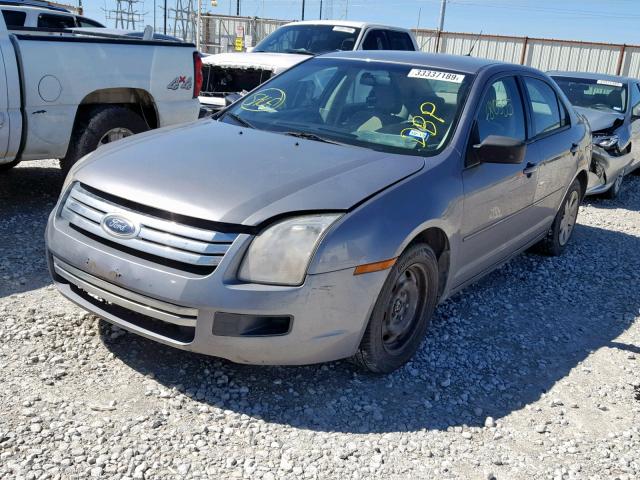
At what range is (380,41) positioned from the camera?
32.4 feet

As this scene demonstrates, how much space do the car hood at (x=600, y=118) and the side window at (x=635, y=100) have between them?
503mm

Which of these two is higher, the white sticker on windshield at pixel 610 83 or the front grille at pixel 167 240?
the white sticker on windshield at pixel 610 83

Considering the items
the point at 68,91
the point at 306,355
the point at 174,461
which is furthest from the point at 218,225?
the point at 68,91

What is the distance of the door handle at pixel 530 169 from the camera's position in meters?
4.70

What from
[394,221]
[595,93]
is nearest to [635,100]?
[595,93]

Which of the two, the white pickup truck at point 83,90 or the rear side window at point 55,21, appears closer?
the white pickup truck at point 83,90

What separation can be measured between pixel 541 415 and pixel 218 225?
1920 millimetres

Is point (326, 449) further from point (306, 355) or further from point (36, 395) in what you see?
point (36, 395)

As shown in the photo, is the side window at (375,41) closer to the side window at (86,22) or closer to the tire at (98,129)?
the tire at (98,129)

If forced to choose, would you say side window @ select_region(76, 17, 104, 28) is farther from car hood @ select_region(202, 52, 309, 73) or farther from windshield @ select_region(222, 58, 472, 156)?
windshield @ select_region(222, 58, 472, 156)

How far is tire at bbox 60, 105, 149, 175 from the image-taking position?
19.7 feet

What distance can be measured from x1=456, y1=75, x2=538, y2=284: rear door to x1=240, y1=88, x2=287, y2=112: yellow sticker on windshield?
4.40ft

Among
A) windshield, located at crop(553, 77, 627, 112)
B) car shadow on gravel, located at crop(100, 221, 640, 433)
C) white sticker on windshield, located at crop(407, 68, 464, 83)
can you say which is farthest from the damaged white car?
white sticker on windshield, located at crop(407, 68, 464, 83)

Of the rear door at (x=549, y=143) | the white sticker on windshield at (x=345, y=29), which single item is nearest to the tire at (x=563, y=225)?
the rear door at (x=549, y=143)
